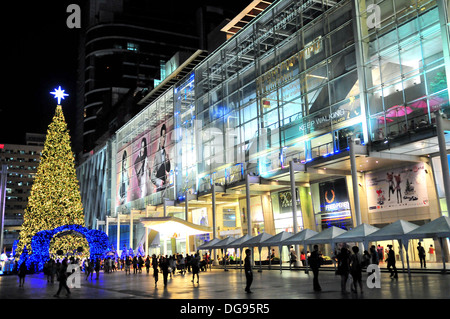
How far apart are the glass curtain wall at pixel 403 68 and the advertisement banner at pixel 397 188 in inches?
153

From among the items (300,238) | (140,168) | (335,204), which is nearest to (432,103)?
(300,238)

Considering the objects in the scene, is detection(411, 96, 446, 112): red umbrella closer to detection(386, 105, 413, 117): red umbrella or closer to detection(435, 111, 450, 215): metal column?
detection(386, 105, 413, 117): red umbrella

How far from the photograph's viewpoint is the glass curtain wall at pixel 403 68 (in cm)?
2564

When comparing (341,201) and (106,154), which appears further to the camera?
(106,154)

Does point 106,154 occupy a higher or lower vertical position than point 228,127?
higher

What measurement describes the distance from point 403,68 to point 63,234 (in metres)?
26.7

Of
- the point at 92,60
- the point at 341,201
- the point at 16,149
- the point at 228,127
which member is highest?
the point at 92,60

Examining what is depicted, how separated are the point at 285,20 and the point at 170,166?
25326 millimetres

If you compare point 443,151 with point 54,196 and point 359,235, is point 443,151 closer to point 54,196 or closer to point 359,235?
point 359,235

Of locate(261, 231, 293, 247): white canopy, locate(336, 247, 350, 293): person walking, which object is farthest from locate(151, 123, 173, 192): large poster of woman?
locate(336, 247, 350, 293): person walking

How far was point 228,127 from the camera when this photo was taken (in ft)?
143

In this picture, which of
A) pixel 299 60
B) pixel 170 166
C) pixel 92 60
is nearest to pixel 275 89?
pixel 299 60

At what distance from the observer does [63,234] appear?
3247 cm
